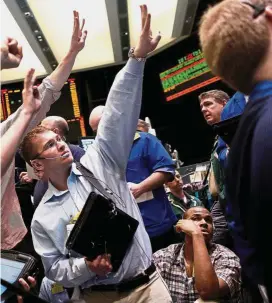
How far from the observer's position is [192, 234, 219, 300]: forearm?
8.70 feet

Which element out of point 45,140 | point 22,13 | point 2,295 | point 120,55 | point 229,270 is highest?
point 22,13

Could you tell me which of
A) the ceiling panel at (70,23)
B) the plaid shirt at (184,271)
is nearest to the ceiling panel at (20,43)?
the ceiling panel at (70,23)

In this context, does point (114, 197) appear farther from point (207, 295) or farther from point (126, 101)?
point (207, 295)

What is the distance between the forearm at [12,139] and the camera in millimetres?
1377

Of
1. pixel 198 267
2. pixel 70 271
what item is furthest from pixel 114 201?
pixel 198 267

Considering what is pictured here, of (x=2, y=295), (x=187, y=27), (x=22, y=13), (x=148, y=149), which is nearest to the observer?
(x=2, y=295)

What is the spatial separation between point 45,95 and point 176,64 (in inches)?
201

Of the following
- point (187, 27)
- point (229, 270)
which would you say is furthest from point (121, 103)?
point (187, 27)

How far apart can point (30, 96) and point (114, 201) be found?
0.69 meters

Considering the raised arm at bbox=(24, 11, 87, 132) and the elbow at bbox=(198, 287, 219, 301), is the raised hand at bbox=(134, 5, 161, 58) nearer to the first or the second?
the raised arm at bbox=(24, 11, 87, 132)

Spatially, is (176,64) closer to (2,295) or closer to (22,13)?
(22,13)

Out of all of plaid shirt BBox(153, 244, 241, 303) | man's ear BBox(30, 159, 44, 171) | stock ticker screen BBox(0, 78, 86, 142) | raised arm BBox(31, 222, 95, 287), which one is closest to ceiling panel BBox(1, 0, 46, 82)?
stock ticker screen BBox(0, 78, 86, 142)

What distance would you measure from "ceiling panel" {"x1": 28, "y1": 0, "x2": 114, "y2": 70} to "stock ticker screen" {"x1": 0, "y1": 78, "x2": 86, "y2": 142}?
1.07 m

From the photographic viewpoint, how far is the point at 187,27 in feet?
15.8
